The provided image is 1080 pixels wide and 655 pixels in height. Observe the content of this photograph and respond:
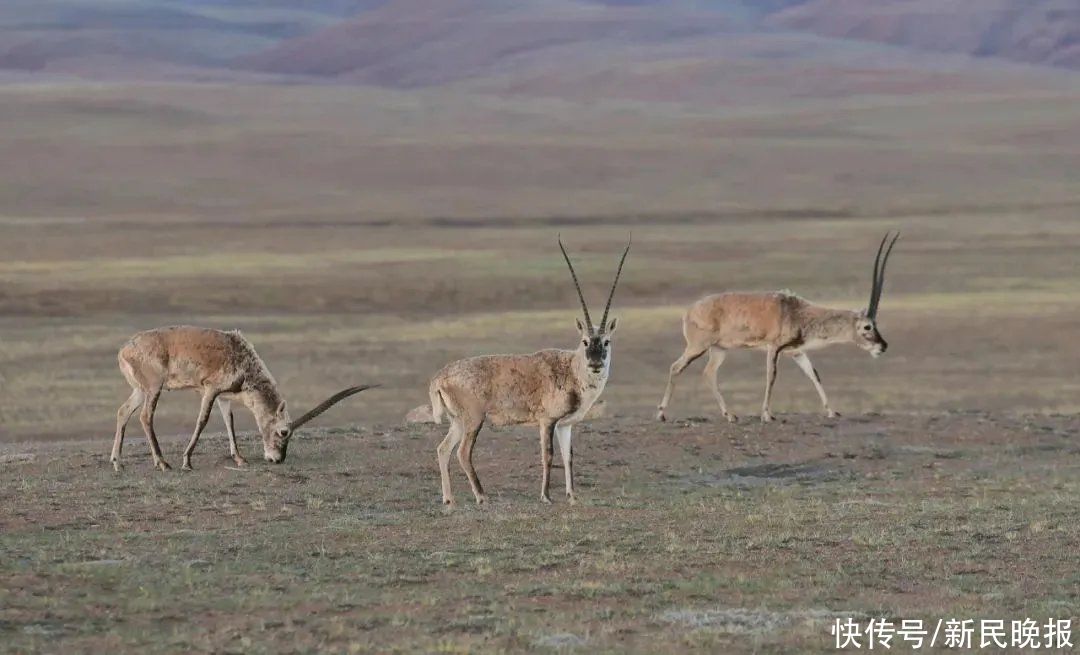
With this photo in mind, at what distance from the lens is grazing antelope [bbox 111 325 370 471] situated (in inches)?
618

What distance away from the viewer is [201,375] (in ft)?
51.6

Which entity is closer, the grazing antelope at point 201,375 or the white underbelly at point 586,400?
the white underbelly at point 586,400

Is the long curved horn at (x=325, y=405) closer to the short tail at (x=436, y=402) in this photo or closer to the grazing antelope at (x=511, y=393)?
the short tail at (x=436, y=402)

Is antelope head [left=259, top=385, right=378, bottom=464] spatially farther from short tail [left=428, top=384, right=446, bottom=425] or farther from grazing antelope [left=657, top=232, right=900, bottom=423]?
grazing antelope [left=657, top=232, right=900, bottom=423]

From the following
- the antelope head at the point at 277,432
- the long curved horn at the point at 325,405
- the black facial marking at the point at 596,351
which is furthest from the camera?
the antelope head at the point at 277,432

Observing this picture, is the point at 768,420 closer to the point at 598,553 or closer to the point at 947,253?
the point at 598,553

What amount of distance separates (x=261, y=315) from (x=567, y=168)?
125 feet

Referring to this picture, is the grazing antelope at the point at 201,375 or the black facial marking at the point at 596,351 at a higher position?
the black facial marking at the point at 596,351

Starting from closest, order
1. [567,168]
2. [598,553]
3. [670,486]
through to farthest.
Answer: [598,553] → [670,486] → [567,168]

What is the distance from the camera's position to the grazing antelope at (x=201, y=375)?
15695 millimetres

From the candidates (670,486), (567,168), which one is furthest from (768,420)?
(567,168)

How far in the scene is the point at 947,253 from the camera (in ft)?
144

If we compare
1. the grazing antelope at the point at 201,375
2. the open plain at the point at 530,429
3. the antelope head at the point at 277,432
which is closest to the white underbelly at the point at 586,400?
the open plain at the point at 530,429

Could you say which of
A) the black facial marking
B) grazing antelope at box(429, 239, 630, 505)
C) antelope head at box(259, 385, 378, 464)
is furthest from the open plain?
the black facial marking
